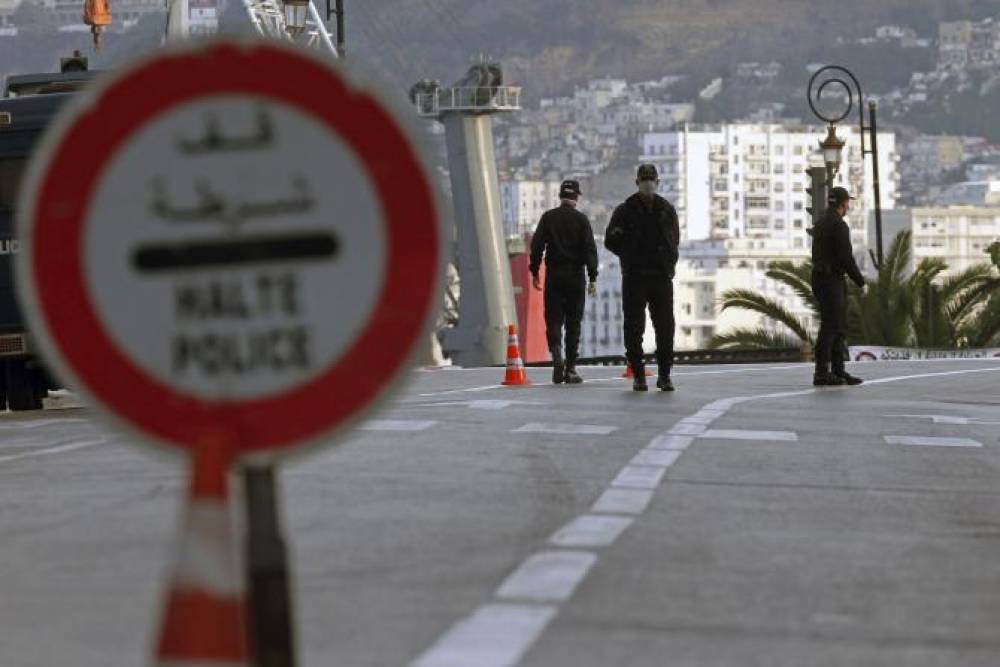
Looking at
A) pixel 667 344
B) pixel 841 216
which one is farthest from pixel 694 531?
pixel 841 216

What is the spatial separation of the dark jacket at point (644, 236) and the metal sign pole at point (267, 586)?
18.2 meters

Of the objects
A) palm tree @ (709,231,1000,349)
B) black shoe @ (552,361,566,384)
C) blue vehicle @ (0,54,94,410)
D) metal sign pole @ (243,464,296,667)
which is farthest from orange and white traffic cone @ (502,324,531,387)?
palm tree @ (709,231,1000,349)

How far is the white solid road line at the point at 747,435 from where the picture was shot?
646 inches

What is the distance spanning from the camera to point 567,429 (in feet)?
55.0

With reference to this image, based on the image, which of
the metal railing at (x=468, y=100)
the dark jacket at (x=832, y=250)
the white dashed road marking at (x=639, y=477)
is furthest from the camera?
the metal railing at (x=468, y=100)

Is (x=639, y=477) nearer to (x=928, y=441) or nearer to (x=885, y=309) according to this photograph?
(x=928, y=441)

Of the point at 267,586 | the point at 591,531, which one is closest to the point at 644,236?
the point at 591,531

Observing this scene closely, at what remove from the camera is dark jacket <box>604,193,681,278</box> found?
23797 millimetres

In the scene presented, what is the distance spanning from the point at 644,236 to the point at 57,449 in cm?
917

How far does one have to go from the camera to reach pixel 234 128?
527 cm

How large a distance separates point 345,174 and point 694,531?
16.6 ft

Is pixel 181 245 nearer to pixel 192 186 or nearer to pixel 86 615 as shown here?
pixel 192 186

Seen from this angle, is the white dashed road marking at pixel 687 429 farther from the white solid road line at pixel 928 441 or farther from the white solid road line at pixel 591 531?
the white solid road line at pixel 591 531

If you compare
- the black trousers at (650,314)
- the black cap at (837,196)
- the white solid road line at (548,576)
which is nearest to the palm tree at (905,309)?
the black cap at (837,196)
